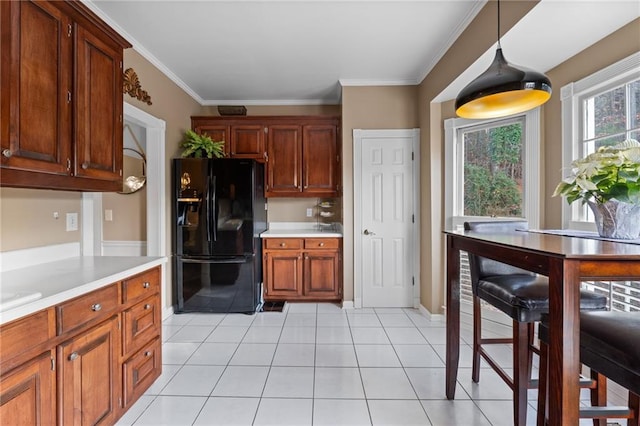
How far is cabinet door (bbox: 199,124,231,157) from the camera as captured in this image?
153 inches

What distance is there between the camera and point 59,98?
151 centimetres

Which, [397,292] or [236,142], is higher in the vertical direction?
[236,142]

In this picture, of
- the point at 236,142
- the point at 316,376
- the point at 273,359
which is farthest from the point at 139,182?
the point at 316,376

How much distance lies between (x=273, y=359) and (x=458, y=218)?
7.39 ft

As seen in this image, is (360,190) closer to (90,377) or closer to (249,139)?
(249,139)

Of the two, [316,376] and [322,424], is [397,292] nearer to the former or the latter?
[316,376]

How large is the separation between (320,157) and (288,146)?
1.46 feet

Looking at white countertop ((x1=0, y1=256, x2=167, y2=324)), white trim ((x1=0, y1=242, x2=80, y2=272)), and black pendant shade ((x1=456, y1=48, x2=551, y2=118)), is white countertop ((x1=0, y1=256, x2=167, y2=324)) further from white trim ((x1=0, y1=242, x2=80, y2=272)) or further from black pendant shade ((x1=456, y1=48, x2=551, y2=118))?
black pendant shade ((x1=456, y1=48, x2=551, y2=118))

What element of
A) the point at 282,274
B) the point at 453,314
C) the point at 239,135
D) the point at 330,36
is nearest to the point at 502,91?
the point at 453,314

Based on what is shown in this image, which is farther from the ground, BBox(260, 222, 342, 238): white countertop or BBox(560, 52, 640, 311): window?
BBox(560, 52, 640, 311): window

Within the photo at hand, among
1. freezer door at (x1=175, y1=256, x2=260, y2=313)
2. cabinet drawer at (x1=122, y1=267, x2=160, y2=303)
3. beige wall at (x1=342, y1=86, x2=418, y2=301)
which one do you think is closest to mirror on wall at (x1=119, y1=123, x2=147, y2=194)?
freezer door at (x1=175, y1=256, x2=260, y2=313)

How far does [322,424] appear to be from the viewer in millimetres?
1684

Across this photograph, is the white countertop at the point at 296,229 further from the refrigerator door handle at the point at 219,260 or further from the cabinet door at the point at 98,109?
the cabinet door at the point at 98,109

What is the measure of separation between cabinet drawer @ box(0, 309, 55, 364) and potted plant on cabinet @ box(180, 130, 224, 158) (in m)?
2.46
